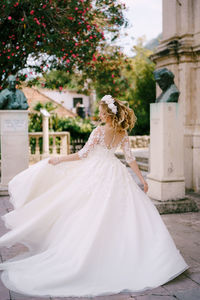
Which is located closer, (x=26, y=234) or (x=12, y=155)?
(x=26, y=234)

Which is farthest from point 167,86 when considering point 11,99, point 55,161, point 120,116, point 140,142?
point 140,142

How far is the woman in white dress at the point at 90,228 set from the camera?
3.13m

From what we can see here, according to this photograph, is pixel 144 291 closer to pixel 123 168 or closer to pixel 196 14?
pixel 123 168

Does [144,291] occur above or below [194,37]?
below

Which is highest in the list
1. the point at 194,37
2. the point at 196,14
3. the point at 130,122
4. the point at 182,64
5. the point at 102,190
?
the point at 196,14

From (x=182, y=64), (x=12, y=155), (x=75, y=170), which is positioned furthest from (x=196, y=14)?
(x=75, y=170)

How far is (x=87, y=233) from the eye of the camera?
334cm

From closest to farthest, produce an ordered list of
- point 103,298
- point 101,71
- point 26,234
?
point 103,298
point 26,234
point 101,71

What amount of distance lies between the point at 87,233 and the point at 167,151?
3.40 m

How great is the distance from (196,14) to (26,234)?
6.65m

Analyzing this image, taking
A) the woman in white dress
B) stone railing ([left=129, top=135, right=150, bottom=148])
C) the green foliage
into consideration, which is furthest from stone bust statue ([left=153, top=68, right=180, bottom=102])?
the green foliage

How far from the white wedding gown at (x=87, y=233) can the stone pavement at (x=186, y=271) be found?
2.5 inches

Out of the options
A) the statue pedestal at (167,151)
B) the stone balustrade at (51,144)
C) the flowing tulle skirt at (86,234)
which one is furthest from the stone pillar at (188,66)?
the stone balustrade at (51,144)

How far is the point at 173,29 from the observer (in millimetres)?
8469
